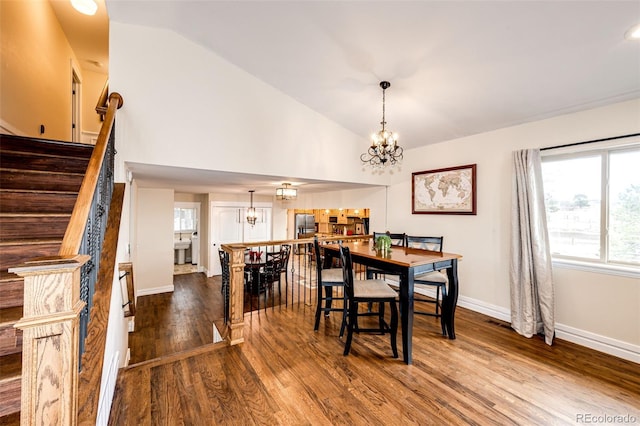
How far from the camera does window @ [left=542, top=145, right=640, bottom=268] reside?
2.58 m

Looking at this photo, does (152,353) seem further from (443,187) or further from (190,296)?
(443,187)

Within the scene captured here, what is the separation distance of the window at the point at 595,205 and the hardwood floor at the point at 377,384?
41.4 inches

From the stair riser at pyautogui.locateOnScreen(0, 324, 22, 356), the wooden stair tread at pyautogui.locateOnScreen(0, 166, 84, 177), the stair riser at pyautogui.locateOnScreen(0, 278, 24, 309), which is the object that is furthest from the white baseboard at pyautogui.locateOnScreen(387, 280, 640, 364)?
the wooden stair tread at pyautogui.locateOnScreen(0, 166, 84, 177)

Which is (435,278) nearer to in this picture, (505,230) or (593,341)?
(505,230)

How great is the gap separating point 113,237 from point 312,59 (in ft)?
8.03

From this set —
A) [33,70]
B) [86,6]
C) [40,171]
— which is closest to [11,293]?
[40,171]

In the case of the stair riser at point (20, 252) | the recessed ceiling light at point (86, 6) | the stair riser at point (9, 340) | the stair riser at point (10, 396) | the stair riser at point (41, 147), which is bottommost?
the stair riser at point (10, 396)

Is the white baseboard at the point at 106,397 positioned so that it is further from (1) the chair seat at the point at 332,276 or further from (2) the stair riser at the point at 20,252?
(1) the chair seat at the point at 332,276

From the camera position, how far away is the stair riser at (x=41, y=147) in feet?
7.73

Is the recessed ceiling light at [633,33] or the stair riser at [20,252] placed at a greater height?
the recessed ceiling light at [633,33]

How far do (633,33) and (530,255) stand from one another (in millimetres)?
2129

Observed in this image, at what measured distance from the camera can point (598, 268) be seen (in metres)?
2.69

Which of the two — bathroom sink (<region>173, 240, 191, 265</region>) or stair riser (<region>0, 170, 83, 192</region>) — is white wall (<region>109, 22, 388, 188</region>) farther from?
bathroom sink (<region>173, 240, 191, 265</region>)

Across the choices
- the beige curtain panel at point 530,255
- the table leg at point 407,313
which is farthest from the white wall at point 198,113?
the beige curtain panel at point 530,255
